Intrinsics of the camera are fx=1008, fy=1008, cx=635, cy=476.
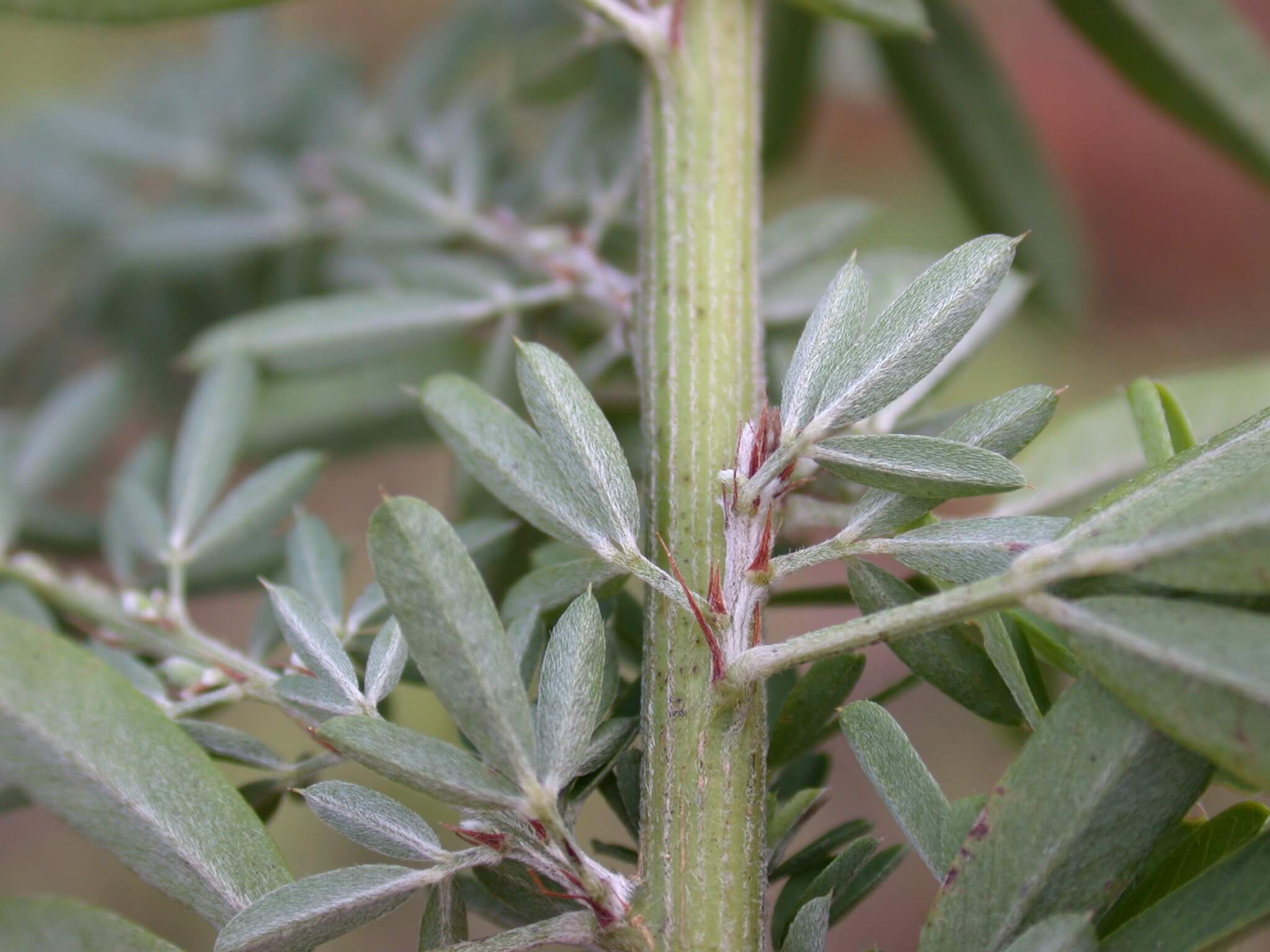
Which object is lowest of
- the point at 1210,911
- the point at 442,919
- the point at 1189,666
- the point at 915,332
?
the point at 442,919

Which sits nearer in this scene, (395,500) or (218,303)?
(395,500)

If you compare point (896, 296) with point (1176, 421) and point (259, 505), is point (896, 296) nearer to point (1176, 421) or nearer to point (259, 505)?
point (1176, 421)

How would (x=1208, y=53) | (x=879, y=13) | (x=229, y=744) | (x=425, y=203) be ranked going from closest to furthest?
(x=229, y=744), (x=879, y=13), (x=1208, y=53), (x=425, y=203)

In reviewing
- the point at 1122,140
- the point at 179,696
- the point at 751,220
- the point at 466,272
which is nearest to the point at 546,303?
the point at 466,272

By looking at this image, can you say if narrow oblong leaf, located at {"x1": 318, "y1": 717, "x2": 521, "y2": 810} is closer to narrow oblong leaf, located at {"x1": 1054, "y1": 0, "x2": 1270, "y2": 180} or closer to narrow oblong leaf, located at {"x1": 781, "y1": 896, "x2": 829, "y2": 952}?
narrow oblong leaf, located at {"x1": 781, "y1": 896, "x2": 829, "y2": 952}

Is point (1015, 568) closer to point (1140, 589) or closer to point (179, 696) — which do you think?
point (1140, 589)

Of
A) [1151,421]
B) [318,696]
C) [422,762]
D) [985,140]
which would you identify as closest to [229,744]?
[318,696]
